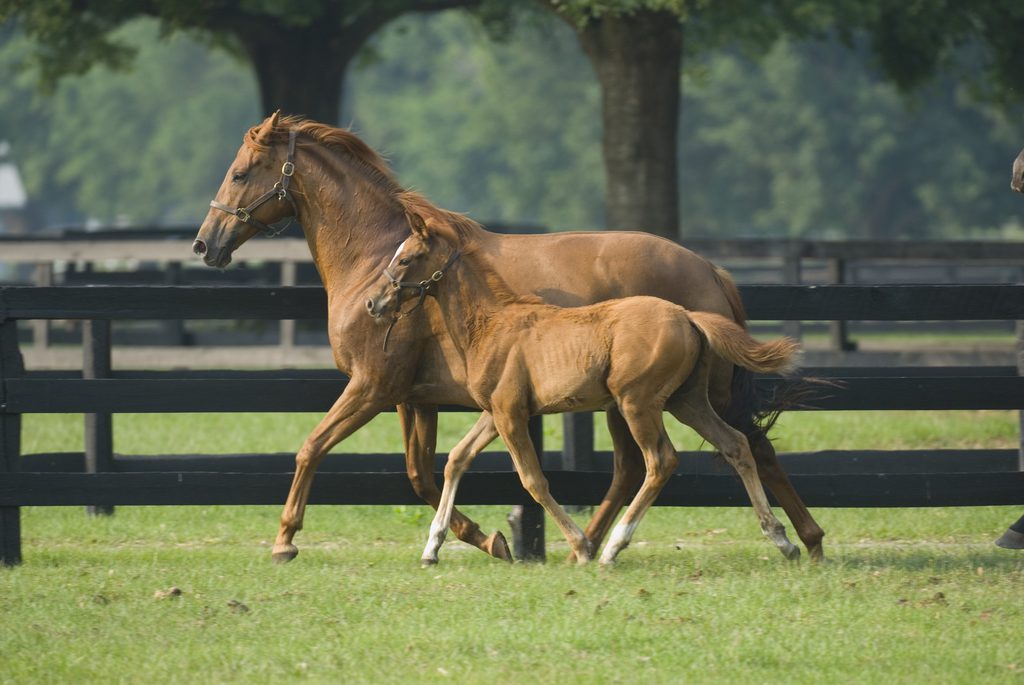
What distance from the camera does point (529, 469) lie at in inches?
294

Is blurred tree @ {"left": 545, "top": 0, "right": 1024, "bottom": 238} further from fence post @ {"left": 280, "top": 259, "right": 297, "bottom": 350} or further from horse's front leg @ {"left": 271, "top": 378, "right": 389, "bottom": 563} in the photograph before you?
horse's front leg @ {"left": 271, "top": 378, "right": 389, "bottom": 563}

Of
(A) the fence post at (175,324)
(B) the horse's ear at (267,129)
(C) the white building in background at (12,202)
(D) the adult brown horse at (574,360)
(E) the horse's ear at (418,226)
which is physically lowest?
(C) the white building in background at (12,202)

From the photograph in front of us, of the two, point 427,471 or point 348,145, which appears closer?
point 427,471

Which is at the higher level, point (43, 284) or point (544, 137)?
point (43, 284)

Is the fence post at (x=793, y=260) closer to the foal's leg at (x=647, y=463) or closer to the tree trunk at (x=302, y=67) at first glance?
the tree trunk at (x=302, y=67)

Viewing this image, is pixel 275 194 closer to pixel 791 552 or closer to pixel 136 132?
pixel 791 552

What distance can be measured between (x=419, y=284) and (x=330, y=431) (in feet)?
3.02

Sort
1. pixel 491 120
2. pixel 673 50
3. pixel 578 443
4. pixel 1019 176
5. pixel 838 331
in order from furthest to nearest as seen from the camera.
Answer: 1. pixel 491 120
2. pixel 673 50
3. pixel 838 331
4. pixel 578 443
5. pixel 1019 176

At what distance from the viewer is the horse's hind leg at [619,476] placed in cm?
788

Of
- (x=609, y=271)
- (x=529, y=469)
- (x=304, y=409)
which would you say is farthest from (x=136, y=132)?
(x=529, y=469)

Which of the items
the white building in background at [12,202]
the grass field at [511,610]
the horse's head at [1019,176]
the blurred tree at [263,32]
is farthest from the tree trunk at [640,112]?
the white building in background at [12,202]

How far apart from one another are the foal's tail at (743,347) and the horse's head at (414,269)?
53.1 inches

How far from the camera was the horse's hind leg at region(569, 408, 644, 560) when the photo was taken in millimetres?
7879

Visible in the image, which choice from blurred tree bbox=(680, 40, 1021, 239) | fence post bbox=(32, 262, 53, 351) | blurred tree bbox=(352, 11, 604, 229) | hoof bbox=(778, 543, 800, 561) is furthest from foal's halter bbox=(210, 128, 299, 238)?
blurred tree bbox=(680, 40, 1021, 239)
